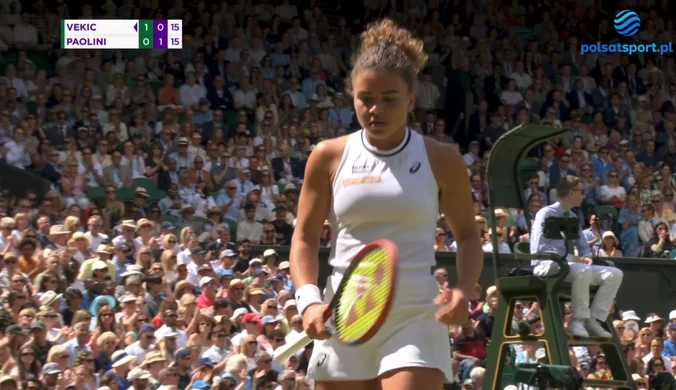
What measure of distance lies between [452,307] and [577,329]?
6390 millimetres

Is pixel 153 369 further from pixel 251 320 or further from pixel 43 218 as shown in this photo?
pixel 43 218

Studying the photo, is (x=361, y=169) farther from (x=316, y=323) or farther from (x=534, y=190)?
(x=534, y=190)

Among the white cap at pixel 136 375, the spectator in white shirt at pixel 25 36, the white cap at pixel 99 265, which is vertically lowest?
the white cap at pixel 136 375

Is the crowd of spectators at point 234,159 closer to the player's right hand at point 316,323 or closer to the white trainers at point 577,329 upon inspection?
the white trainers at point 577,329

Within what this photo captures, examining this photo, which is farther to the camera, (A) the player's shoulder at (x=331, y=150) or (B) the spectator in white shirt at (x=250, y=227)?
(B) the spectator in white shirt at (x=250, y=227)

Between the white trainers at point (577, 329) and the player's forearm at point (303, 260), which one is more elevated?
the player's forearm at point (303, 260)

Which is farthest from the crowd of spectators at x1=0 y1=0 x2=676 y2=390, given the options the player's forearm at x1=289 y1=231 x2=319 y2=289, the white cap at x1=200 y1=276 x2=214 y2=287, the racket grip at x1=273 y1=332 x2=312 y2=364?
the player's forearm at x1=289 y1=231 x2=319 y2=289

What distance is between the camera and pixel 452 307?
14.0ft

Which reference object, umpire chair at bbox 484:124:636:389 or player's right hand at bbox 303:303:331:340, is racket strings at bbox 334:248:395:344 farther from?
umpire chair at bbox 484:124:636:389

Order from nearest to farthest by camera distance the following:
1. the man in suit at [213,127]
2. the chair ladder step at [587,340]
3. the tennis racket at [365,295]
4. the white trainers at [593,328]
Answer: the tennis racket at [365,295] < the chair ladder step at [587,340] < the white trainers at [593,328] < the man in suit at [213,127]

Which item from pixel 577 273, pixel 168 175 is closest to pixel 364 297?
pixel 577 273

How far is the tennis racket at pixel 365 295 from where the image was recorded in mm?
4074

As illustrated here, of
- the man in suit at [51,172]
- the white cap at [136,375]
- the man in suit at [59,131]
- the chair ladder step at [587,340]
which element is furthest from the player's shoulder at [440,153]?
the man in suit at [59,131]

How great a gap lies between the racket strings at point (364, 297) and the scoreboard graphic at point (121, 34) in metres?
14.5
